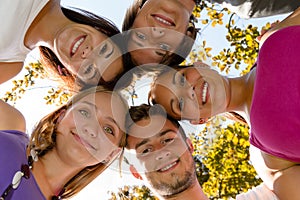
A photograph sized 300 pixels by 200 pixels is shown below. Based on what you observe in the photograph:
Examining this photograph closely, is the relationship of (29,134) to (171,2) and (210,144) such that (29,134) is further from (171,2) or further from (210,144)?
(210,144)

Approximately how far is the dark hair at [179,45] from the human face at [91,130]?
0.79 ft

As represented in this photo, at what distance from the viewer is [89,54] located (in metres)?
1.70

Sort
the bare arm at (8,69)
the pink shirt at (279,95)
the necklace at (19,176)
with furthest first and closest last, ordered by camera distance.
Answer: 1. the bare arm at (8,69)
2. the pink shirt at (279,95)
3. the necklace at (19,176)

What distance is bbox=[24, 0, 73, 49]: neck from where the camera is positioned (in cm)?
181

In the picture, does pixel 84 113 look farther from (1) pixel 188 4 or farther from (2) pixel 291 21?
(2) pixel 291 21

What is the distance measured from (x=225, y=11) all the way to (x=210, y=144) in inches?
26.4

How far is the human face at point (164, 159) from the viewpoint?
1.62 m

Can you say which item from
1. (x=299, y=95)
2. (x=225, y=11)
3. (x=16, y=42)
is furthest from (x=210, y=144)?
(x=16, y=42)

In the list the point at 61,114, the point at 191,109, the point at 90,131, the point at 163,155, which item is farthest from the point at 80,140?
the point at 191,109

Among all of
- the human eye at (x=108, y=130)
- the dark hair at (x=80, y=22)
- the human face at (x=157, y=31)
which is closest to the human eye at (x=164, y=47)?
the human face at (x=157, y=31)

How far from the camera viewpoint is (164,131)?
1.66m

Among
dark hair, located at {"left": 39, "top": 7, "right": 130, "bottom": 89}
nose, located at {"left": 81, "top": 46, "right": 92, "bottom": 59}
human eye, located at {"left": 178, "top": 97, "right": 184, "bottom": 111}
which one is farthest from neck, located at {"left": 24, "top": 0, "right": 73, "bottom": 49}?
human eye, located at {"left": 178, "top": 97, "right": 184, "bottom": 111}

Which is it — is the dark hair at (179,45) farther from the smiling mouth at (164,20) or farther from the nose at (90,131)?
the nose at (90,131)

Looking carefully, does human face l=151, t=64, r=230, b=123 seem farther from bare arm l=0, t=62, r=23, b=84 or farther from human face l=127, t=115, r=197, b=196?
bare arm l=0, t=62, r=23, b=84
